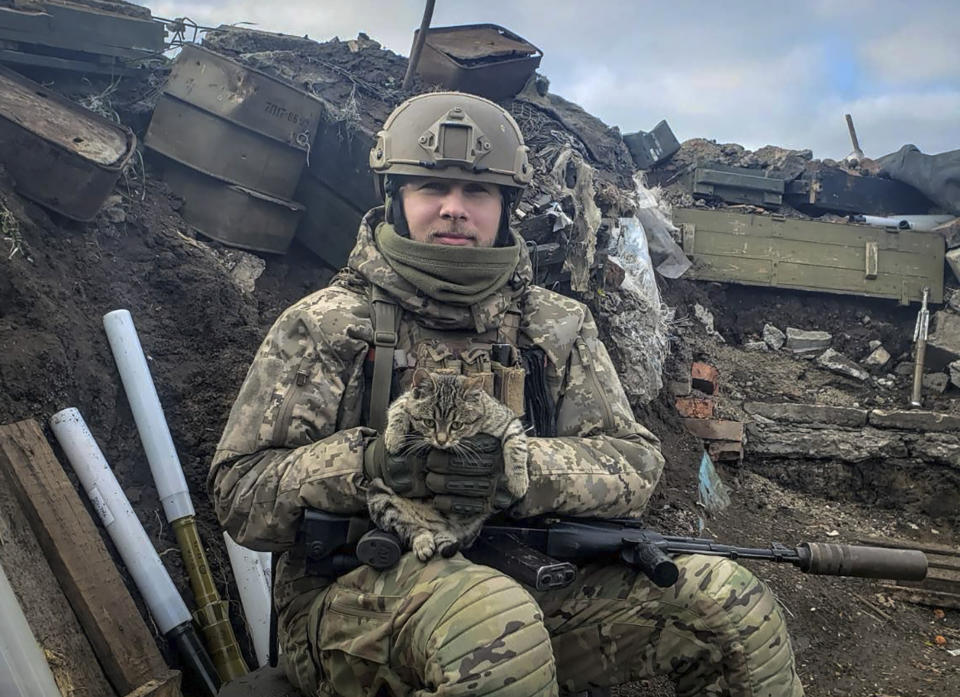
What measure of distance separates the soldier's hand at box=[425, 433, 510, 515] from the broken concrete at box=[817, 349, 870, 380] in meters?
6.22

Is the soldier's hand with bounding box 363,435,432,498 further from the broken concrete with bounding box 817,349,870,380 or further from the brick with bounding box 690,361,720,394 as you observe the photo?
the broken concrete with bounding box 817,349,870,380

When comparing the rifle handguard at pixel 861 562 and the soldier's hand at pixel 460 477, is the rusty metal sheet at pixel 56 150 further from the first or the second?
the rifle handguard at pixel 861 562

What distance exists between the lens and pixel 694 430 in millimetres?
6027

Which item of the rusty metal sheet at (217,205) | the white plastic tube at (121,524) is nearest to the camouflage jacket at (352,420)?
the white plastic tube at (121,524)

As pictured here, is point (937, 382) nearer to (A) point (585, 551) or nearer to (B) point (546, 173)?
(B) point (546, 173)

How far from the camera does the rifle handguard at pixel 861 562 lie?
2.31 metres

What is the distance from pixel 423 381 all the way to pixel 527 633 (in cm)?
72

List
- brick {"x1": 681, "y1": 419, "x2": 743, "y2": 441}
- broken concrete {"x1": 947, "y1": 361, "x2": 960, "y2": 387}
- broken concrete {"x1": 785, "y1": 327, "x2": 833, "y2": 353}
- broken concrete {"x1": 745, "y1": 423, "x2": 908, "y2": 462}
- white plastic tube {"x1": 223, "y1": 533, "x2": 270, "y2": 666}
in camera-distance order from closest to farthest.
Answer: white plastic tube {"x1": 223, "y1": 533, "x2": 270, "y2": 666}
brick {"x1": 681, "y1": 419, "x2": 743, "y2": 441}
broken concrete {"x1": 745, "y1": 423, "x2": 908, "y2": 462}
broken concrete {"x1": 947, "y1": 361, "x2": 960, "y2": 387}
broken concrete {"x1": 785, "y1": 327, "x2": 833, "y2": 353}

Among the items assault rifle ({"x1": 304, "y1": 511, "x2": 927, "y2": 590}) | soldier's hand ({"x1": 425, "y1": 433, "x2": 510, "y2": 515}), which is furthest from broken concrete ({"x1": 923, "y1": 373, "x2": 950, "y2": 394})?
soldier's hand ({"x1": 425, "y1": 433, "x2": 510, "y2": 515})

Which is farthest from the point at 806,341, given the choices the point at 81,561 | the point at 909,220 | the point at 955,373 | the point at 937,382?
the point at 81,561

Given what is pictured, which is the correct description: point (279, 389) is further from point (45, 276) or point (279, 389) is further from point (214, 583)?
point (45, 276)

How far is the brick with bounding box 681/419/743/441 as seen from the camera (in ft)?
19.8

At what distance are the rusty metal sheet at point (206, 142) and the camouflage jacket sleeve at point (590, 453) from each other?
3022 mm

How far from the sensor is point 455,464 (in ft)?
7.11
